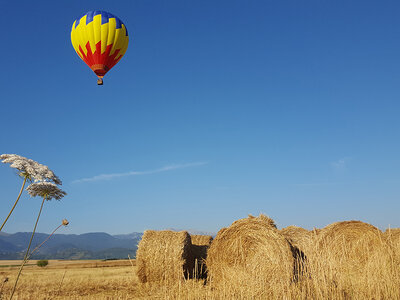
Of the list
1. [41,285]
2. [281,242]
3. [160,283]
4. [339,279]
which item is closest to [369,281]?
[339,279]

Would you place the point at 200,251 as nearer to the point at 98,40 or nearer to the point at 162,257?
the point at 162,257

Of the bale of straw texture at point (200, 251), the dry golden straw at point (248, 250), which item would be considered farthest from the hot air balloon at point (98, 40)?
the dry golden straw at point (248, 250)

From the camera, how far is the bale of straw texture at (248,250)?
9.89 meters

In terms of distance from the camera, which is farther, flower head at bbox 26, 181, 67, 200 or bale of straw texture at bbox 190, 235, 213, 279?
bale of straw texture at bbox 190, 235, 213, 279

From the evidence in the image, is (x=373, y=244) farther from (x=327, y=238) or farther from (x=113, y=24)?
(x=113, y=24)

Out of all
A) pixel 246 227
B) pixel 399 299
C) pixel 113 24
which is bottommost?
pixel 399 299

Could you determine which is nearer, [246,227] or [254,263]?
[254,263]

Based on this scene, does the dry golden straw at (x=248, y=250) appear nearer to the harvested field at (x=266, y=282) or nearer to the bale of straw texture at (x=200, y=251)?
the harvested field at (x=266, y=282)

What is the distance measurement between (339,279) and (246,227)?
203 inches

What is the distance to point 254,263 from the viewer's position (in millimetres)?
10242

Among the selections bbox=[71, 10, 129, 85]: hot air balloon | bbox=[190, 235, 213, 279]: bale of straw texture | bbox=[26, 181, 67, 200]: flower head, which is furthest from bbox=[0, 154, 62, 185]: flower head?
bbox=[71, 10, 129, 85]: hot air balloon

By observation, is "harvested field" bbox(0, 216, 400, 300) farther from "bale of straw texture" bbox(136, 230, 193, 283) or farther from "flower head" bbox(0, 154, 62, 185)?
"flower head" bbox(0, 154, 62, 185)

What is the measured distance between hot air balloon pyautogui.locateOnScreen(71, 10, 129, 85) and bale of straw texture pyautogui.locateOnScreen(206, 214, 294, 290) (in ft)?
37.5

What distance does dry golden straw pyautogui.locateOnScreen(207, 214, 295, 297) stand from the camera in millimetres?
9883
